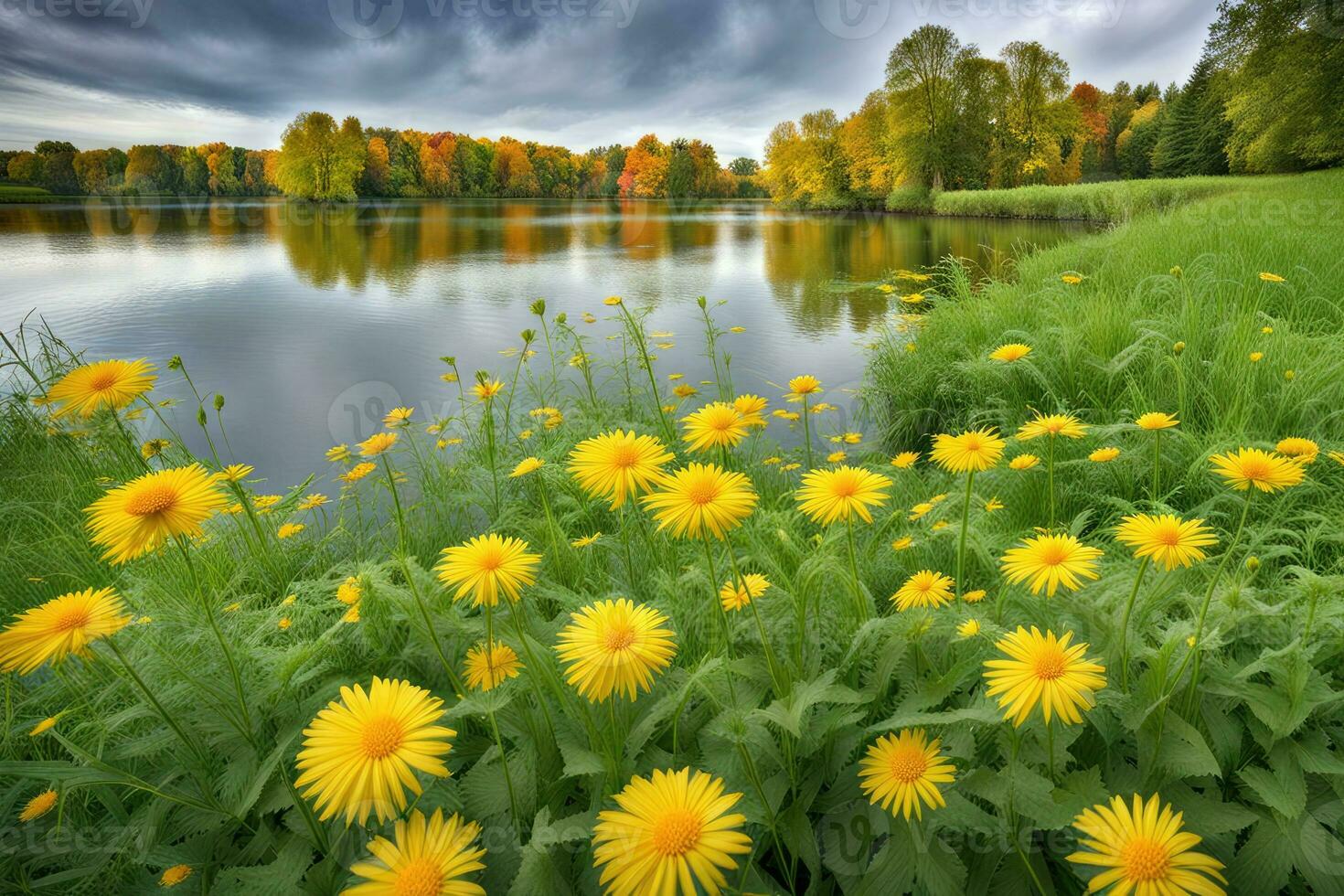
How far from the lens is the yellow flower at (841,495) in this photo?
0.87 meters

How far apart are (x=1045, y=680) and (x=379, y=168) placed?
127 ft

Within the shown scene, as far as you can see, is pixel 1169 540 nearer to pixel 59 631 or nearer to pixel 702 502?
pixel 702 502

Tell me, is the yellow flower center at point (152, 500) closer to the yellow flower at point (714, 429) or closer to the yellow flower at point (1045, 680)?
the yellow flower at point (714, 429)

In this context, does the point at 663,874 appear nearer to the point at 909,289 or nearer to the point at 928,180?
the point at 909,289

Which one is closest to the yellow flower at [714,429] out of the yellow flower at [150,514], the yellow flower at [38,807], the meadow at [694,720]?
the meadow at [694,720]

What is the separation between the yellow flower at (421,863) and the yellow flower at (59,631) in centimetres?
44

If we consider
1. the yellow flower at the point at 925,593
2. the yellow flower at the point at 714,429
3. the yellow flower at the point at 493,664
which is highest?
the yellow flower at the point at 714,429

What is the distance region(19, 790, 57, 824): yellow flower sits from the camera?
930mm

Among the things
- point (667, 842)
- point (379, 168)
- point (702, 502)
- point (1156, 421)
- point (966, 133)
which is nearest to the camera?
point (667, 842)

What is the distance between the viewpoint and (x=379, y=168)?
107ft

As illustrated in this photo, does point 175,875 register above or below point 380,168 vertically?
below

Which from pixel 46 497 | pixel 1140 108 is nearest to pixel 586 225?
pixel 46 497

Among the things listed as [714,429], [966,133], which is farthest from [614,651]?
[966,133]

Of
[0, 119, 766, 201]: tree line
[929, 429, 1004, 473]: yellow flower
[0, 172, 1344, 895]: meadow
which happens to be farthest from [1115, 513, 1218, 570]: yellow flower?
[0, 119, 766, 201]: tree line
